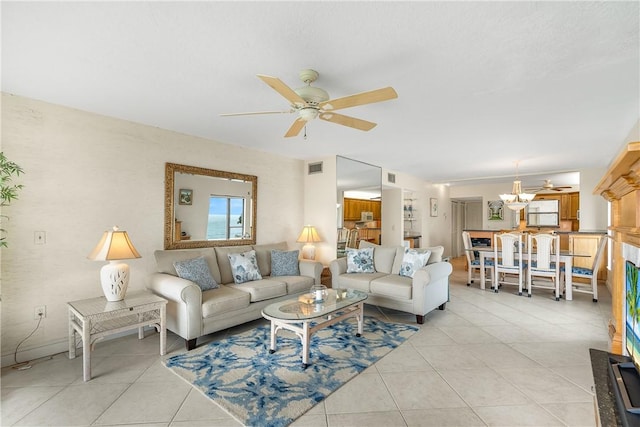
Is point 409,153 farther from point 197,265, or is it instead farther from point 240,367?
point 240,367

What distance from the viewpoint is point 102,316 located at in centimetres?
255

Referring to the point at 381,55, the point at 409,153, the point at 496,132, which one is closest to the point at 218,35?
the point at 381,55

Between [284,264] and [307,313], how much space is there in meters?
1.66

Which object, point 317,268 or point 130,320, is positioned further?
point 317,268

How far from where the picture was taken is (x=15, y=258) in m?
2.74

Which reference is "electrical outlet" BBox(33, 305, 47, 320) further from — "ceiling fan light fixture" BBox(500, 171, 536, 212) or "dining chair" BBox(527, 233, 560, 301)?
"ceiling fan light fixture" BBox(500, 171, 536, 212)

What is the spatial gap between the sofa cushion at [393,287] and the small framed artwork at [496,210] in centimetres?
676

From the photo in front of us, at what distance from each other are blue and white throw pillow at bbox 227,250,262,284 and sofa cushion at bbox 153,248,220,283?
0.70 ft

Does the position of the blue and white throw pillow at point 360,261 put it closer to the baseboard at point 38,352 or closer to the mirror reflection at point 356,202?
the mirror reflection at point 356,202

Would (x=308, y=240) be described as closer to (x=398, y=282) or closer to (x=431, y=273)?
(x=398, y=282)

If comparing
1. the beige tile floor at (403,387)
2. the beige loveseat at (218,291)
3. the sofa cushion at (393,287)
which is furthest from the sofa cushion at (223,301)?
the sofa cushion at (393,287)

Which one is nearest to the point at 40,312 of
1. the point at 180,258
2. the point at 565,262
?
the point at 180,258

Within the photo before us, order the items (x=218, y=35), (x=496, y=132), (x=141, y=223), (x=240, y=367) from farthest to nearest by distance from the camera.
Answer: (x=496, y=132) → (x=141, y=223) → (x=240, y=367) → (x=218, y=35)

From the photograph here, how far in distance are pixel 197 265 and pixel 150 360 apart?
106 centimetres
